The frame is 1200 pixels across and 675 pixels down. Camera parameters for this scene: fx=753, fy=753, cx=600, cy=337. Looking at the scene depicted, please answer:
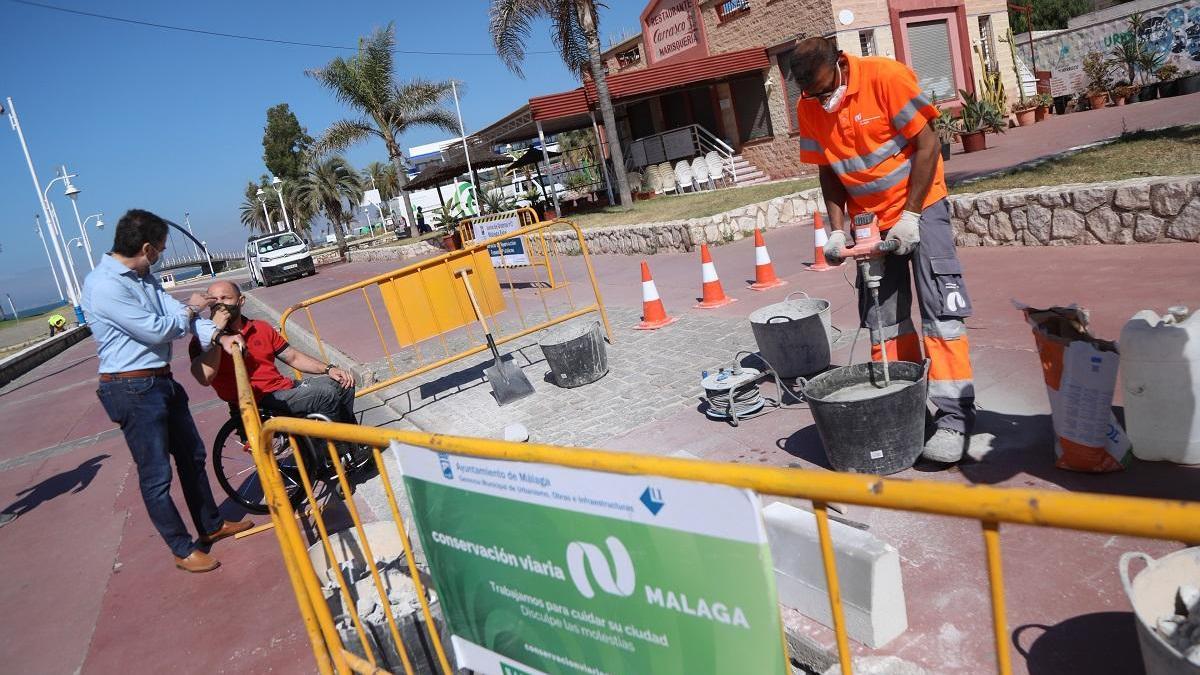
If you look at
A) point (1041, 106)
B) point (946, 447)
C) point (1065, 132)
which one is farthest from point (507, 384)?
point (1041, 106)

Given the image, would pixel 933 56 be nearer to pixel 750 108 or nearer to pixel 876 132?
pixel 750 108

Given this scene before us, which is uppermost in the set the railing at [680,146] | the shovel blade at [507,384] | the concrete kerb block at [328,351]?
the railing at [680,146]

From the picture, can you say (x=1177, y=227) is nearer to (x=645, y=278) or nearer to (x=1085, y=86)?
(x=645, y=278)

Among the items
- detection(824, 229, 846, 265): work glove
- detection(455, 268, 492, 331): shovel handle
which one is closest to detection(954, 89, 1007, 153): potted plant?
detection(455, 268, 492, 331): shovel handle

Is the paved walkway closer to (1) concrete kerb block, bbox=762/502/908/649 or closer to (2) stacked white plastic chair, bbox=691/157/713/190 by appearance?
(2) stacked white plastic chair, bbox=691/157/713/190

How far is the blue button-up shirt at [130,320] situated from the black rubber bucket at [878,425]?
3751mm

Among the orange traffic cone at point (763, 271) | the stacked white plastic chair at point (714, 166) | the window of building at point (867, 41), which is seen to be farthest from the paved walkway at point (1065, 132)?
the stacked white plastic chair at point (714, 166)

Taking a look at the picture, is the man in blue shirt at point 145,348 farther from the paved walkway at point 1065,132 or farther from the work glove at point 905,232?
the paved walkway at point 1065,132

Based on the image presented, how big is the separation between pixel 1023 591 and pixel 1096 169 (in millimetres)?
7975

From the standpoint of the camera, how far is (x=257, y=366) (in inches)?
211

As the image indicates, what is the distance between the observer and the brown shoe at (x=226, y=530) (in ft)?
17.4

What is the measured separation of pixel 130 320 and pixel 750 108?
22.0 metres

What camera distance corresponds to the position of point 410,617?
2.79 metres

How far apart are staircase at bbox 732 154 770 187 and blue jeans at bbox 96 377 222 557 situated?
1980 centimetres
